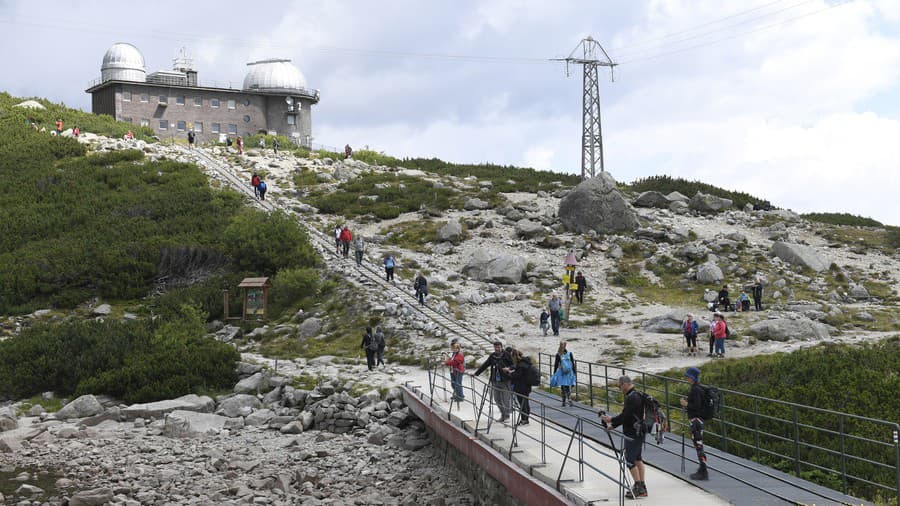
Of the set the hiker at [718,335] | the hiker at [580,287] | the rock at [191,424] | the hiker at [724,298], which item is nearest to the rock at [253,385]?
the rock at [191,424]

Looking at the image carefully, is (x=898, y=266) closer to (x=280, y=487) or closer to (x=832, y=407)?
(x=832, y=407)

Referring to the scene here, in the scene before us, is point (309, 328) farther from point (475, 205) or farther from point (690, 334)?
point (475, 205)

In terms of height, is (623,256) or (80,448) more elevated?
(623,256)

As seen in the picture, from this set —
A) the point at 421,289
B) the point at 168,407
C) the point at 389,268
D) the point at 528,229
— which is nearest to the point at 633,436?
the point at 168,407

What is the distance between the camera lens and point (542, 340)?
98.4 feet

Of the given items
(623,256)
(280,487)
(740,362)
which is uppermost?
(623,256)

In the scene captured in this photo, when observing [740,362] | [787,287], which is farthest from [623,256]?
[740,362]

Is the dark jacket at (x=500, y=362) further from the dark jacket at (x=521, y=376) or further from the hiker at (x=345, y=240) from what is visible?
the hiker at (x=345, y=240)

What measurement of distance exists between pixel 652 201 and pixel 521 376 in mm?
41967

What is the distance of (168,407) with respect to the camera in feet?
81.0

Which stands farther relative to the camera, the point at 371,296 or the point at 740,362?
the point at 371,296

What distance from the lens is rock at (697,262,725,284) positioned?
3944cm

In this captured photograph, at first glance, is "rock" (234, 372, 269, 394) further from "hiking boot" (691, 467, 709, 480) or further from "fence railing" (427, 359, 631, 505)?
"hiking boot" (691, 467, 709, 480)

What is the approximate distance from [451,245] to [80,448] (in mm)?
25604
